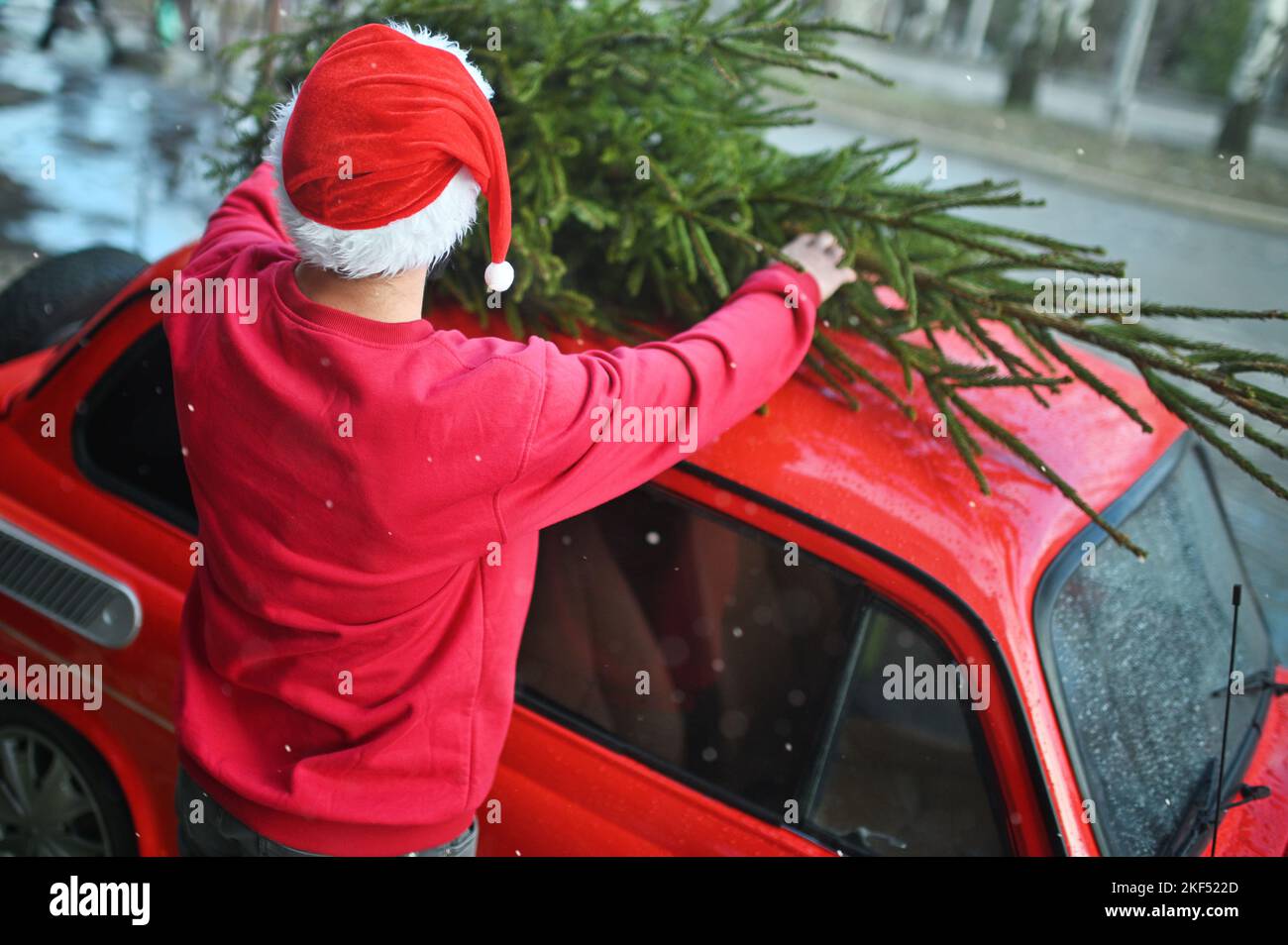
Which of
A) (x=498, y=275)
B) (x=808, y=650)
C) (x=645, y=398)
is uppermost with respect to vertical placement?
(x=498, y=275)

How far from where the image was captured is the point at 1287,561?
602 centimetres

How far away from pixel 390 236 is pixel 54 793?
1827 mm

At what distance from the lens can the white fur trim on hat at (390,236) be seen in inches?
60.8

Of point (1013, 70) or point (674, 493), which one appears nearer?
point (674, 493)

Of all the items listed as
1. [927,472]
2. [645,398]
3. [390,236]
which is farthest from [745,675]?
[390,236]

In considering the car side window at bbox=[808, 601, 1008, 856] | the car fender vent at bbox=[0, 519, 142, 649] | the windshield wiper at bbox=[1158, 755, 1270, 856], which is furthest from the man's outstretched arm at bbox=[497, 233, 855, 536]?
the car fender vent at bbox=[0, 519, 142, 649]

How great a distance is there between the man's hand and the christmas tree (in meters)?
0.04

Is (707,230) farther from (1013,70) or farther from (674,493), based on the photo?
(1013,70)

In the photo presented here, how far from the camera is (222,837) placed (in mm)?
1915

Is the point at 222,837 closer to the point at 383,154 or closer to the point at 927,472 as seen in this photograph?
the point at 383,154

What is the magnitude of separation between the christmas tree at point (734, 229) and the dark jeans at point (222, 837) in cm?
106

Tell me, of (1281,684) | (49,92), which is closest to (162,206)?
(49,92)

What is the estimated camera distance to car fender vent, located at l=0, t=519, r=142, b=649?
2.48m

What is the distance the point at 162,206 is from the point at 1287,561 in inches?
311
